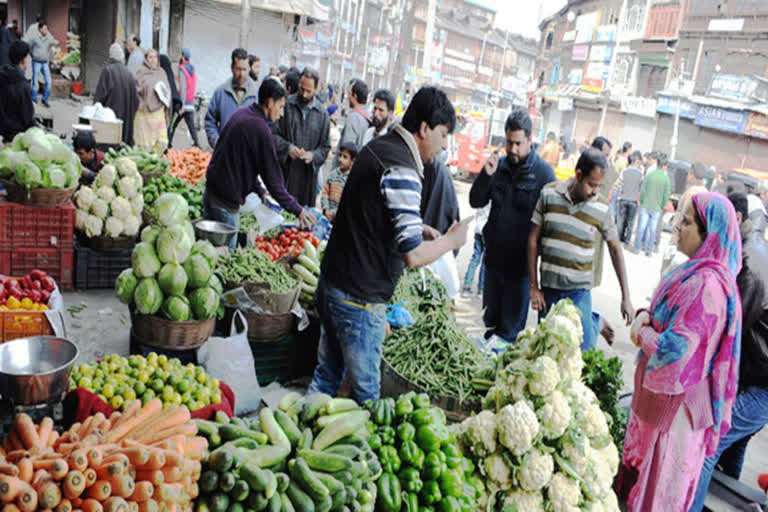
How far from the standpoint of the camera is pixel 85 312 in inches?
223

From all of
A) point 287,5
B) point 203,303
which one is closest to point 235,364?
point 203,303

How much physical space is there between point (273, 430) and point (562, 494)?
1.42 meters

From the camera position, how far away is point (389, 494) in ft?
7.88

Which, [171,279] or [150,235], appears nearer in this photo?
[171,279]

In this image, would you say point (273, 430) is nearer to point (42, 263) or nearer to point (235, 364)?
point (235, 364)

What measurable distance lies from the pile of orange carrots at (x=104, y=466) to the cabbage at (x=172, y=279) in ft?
6.40

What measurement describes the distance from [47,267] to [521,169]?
4.41 metres

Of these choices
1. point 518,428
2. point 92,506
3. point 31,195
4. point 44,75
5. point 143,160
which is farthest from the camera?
point 44,75

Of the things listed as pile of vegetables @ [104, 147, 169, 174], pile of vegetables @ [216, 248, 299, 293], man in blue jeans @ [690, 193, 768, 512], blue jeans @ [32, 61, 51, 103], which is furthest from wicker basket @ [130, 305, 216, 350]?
blue jeans @ [32, 61, 51, 103]

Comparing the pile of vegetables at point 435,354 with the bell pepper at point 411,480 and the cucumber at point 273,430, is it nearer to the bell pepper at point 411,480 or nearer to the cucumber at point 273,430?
the bell pepper at point 411,480

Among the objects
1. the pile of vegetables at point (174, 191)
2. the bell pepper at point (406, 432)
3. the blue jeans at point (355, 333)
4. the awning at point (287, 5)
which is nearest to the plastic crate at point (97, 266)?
the pile of vegetables at point (174, 191)

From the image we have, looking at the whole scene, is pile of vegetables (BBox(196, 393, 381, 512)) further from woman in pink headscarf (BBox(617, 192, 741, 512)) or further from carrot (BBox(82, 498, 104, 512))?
woman in pink headscarf (BBox(617, 192, 741, 512))

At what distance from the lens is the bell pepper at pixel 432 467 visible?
2.49 m

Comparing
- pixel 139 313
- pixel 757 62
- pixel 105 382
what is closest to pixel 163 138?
pixel 139 313
